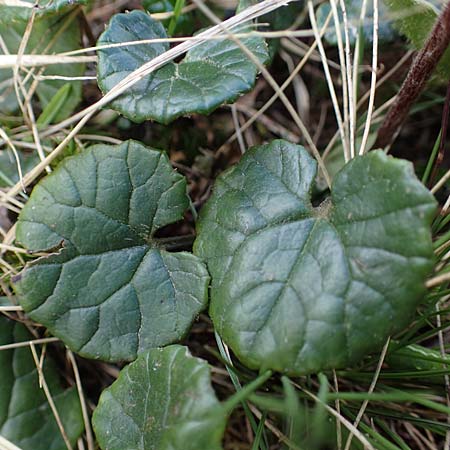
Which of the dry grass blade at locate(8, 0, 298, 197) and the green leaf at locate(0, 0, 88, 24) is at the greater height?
the green leaf at locate(0, 0, 88, 24)

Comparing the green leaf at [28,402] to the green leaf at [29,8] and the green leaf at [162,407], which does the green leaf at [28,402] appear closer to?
the green leaf at [162,407]

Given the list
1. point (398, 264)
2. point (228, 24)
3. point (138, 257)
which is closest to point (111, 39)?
point (228, 24)

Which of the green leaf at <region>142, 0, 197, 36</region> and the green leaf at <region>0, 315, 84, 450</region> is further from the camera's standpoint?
the green leaf at <region>142, 0, 197, 36</region>

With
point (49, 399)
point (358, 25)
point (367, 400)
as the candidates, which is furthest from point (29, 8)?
point (367, 400)

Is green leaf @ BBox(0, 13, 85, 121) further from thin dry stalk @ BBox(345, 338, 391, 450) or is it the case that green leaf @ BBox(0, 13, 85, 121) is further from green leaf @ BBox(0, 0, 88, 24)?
thin dry stalk @ BBox(345, 338, 391, 450)

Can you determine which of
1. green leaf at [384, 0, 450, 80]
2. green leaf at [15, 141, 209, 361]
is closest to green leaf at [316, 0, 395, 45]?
green leaf at [384, 0, 450, 80]

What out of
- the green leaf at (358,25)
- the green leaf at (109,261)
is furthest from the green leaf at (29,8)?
the green leaf at (358,25)

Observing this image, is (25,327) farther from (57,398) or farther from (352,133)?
(352,133)
